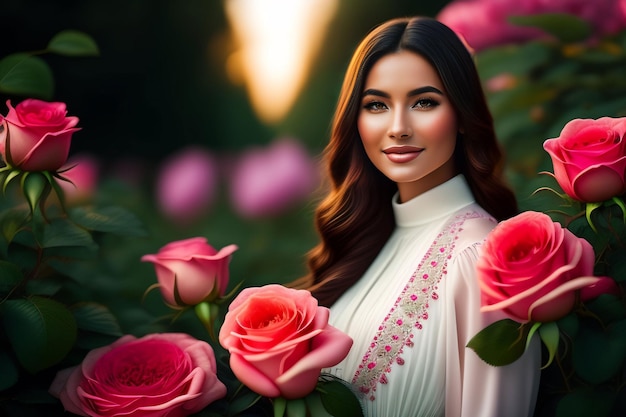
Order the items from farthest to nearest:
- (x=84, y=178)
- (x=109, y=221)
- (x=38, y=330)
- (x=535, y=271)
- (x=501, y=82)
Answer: (x=84, y=178), (x=501, y=82), (x=109, y=221), (x=38, y=330), (x=535, y=271)

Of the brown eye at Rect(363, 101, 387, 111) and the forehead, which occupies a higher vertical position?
the forehead

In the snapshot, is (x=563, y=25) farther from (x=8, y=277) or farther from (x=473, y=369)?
(x=8, y=277)

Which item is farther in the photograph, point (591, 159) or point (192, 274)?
point (192, 274)

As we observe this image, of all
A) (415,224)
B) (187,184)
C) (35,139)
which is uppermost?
(35,139)

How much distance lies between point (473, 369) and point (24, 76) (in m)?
0.64

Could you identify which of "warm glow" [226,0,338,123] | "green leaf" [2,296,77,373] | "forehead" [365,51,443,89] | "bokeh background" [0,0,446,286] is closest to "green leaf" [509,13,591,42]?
"forehead" [365,51,443,89]

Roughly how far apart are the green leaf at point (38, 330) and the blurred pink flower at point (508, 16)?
2.35 ft

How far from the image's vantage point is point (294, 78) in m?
1.53

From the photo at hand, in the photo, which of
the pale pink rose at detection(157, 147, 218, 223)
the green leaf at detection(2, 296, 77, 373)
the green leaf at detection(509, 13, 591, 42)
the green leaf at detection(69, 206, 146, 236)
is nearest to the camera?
the green leaf at detection(2, 296, 77, 373)

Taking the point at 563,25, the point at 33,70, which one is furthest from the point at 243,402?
the point at 563,25

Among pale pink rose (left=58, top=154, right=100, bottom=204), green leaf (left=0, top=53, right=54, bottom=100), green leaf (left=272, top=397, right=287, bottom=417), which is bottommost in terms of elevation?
pale pink rose (left=58, top=154, right=100, bottom=204)

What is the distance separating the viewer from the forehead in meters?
0.97

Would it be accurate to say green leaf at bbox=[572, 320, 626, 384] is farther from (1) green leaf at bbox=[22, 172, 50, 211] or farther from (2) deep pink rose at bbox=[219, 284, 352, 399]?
(1) green leaf at bbox=[22, 172, 50, 211]

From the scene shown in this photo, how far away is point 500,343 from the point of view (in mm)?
823
